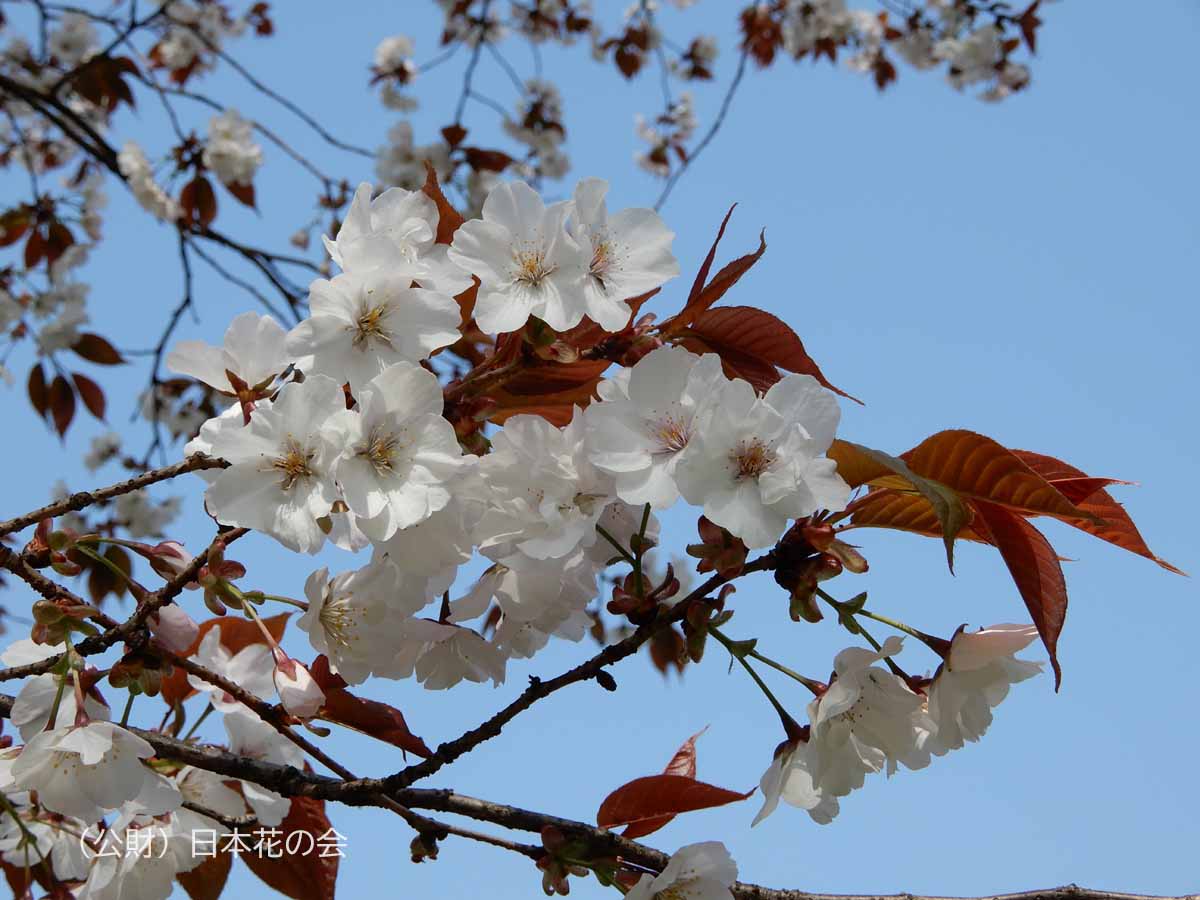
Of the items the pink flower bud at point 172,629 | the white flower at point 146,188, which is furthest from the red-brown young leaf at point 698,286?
the white flower at point 146,188

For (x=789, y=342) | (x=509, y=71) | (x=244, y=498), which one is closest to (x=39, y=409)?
(x=509, y=71)

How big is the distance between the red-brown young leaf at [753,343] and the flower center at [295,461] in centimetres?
34

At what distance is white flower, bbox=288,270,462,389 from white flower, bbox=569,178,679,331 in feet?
0.42

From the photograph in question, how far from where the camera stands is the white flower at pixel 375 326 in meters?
0.89

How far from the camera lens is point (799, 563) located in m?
0.84

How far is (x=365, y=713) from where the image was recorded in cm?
105

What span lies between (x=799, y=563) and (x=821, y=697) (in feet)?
0.42

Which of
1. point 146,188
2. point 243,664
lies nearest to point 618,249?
point 243,664

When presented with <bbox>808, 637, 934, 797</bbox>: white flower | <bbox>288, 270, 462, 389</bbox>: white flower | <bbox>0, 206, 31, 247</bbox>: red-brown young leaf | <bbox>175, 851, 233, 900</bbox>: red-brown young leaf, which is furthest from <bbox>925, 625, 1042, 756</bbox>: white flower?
<bbox>0, 206, 31, 247</bbox>: red-brown young leaf

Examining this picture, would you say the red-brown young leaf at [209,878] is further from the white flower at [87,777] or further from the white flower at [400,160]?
the white flower at [400,160]

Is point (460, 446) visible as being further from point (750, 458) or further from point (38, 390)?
point (38, 390)

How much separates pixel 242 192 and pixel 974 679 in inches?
140

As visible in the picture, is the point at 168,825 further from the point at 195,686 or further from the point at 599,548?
the point at 599,548

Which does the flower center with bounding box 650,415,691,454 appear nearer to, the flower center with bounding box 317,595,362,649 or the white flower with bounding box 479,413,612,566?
the white flower with bounding box 479,413,612,566
